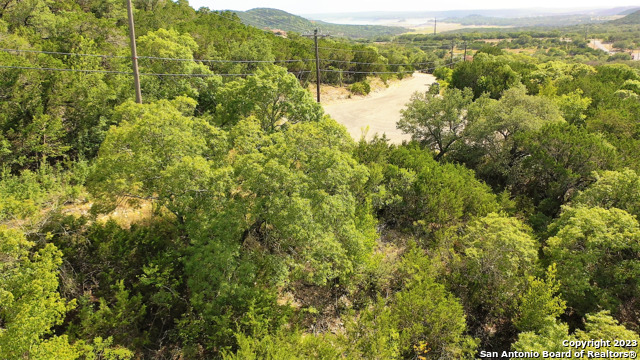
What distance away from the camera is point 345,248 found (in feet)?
47.6

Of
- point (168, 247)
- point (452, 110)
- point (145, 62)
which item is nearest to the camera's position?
point (168, 247)

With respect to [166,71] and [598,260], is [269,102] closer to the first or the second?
[166,71]

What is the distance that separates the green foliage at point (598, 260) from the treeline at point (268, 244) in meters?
0.08

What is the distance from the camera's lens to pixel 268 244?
13578mm

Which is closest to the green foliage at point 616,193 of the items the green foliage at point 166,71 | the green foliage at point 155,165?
the green foliage at point 155,165

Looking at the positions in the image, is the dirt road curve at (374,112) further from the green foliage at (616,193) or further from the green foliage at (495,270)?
the green foliage at (495,270)

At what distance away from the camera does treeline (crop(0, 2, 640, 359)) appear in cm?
1172

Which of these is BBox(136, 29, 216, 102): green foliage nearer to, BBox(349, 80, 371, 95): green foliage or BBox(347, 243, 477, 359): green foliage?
BBox(347, 243, 477, 359): green foliage

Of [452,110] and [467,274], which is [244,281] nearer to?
[467,274]

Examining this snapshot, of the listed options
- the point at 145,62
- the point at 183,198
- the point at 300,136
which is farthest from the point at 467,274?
the point at 145,62

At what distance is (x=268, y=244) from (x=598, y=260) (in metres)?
13.5

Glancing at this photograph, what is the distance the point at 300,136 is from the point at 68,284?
32.3 ft

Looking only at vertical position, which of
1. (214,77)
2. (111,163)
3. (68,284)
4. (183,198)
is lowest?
(68,284)

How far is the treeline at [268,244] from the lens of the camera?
38.4 feet
